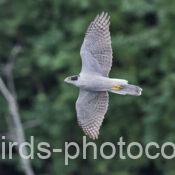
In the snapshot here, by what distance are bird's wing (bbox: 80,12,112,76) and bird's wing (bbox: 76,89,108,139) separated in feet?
0.99

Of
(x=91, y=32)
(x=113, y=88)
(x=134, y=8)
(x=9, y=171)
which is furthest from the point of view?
(x=9, y=171)

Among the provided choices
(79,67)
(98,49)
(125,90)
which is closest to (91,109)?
(98,49)

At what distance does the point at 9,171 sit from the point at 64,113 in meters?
3.08

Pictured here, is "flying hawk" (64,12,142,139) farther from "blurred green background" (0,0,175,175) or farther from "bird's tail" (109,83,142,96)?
"blurred green background" (0,0,175,175)

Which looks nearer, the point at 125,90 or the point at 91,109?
the point at 125,90

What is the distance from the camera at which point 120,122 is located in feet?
65.3

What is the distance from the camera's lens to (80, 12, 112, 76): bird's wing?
10.4 metres

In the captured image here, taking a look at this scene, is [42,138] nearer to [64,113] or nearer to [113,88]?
[64,113]

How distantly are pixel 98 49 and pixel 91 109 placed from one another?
0.55m

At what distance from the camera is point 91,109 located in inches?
426

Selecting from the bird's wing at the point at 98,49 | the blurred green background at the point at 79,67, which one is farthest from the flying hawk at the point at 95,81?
the blurred green background at the point at 79,67

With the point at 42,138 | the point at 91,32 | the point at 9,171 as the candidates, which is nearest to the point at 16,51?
the point at 42,138

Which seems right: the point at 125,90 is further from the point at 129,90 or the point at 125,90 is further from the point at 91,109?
the point at 91,109

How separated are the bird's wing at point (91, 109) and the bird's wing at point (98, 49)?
0.99ft
